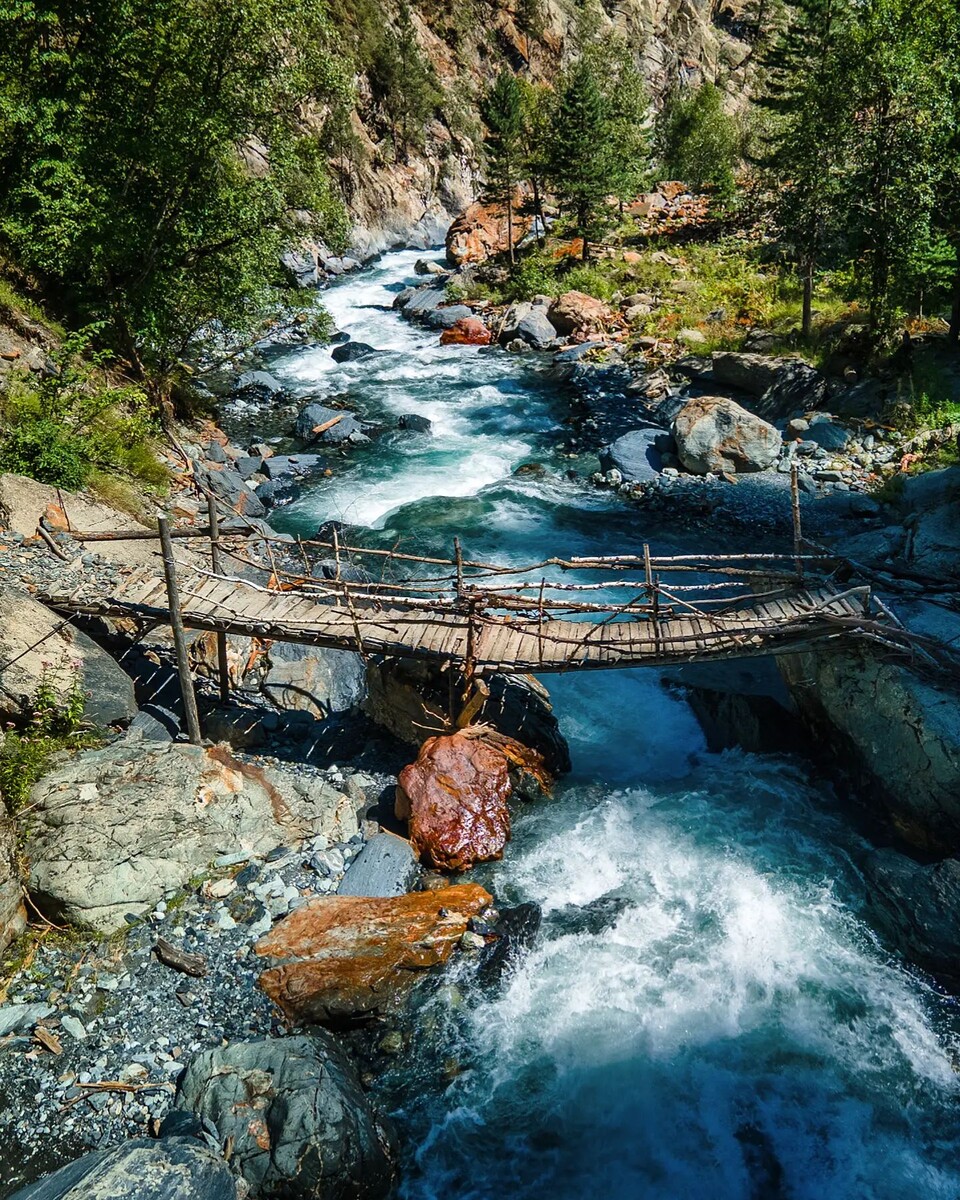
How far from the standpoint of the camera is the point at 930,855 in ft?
26.3

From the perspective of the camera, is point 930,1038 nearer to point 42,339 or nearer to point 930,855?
point 930,855

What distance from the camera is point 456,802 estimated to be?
8609 mm

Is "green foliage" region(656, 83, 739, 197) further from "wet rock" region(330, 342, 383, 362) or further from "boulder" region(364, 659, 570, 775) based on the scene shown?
"boulder" region(364, 659, 570, 775)

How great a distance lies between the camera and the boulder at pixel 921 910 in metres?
6.96

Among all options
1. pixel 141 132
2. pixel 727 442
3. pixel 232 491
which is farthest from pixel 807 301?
pixel 141 132

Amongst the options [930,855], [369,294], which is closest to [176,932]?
[930,855]

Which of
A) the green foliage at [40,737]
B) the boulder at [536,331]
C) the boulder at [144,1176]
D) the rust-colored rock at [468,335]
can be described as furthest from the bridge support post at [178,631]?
the rust-colored rock at [468,335]

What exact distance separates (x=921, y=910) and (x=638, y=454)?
12.5 metres

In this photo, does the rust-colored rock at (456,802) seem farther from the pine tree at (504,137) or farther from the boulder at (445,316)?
the pine tree at (504,137)

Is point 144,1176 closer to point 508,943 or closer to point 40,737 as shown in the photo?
point 508,943

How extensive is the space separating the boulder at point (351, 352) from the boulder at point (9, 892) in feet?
72.2

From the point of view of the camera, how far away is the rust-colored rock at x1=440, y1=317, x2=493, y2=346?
28.2 m

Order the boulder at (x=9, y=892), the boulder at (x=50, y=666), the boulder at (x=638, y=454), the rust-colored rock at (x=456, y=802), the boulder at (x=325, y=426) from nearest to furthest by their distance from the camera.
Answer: the boulder at (x=9, y=892)
the boulder at (x=50, y=666)
the rust-colored rock at (x=456, y=802)
the boulder at (x=638, y=454)
the boulder at (x=325, y=426)

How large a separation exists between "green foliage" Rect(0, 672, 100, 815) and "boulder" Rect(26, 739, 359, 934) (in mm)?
171
